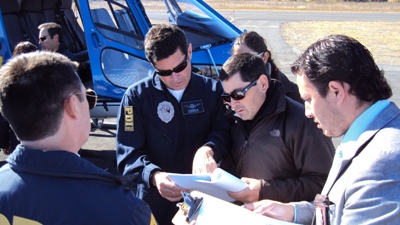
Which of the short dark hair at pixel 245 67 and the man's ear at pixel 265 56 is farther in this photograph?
the man's ear at pixel 265 56

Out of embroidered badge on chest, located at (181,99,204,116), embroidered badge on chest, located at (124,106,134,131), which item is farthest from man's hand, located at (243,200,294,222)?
embroidered badge on chest, located at (124,106,134,131)

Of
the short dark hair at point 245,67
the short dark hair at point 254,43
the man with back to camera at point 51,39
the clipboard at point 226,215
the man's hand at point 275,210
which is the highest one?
the short dark hair at point 245,67

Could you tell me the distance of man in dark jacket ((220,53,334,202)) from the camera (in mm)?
2199

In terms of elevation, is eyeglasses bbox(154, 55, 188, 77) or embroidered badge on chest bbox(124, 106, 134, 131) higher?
eyeglasses bbox(154, 55, 188, 77)

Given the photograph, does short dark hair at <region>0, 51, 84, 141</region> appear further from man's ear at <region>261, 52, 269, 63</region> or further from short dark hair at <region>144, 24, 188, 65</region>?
man's ear at <region>261, 52, 269, 63</region>

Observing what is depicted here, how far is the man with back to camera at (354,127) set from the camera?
135 cm

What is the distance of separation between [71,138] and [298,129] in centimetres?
124

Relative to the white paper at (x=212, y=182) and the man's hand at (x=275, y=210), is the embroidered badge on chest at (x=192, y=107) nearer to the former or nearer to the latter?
the white paper at (x=212, y=182)

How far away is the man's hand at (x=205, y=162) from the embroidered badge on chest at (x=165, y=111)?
354 mm

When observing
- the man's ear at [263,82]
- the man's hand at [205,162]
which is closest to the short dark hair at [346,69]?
the man's ear at [263,82]

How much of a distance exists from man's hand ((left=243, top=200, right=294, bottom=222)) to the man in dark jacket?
20 cm

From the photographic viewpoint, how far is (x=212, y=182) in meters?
2.03

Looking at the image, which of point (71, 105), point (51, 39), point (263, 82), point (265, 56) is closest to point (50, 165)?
point (71, 105)

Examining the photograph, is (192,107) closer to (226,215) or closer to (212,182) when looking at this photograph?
(212,182)
